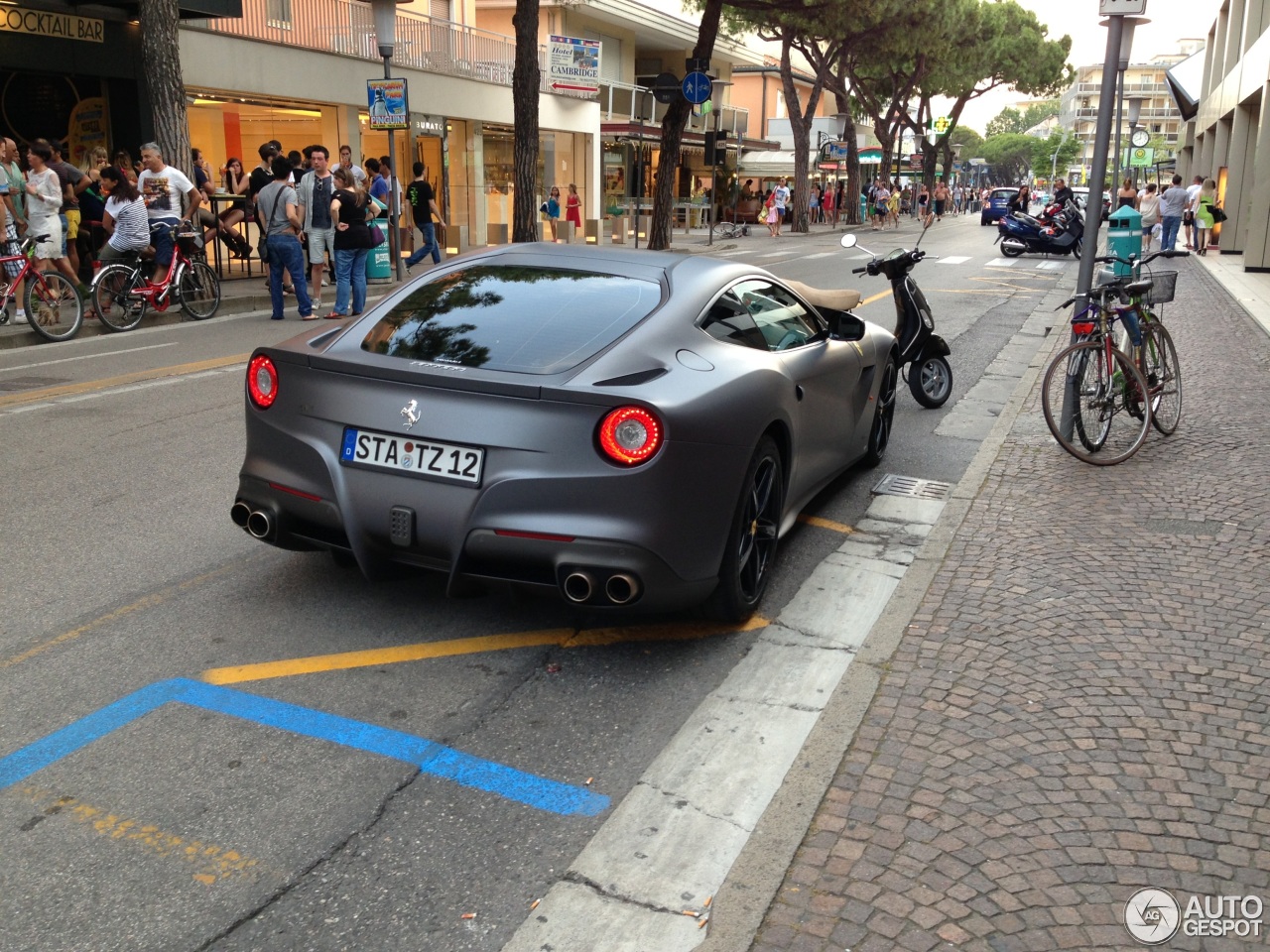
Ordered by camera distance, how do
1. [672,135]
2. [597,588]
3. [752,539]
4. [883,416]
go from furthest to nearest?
[672,135] → [883,416] → [752,539] → [597,588]

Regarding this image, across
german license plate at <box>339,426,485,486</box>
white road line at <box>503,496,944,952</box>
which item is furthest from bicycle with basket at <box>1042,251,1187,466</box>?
german license plate at <box>339,426,485,486</box>

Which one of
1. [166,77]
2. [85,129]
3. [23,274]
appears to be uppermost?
[166,77]

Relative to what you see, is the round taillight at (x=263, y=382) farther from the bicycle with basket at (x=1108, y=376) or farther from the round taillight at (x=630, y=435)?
the bicycle with basket at (x=1108, y=376)

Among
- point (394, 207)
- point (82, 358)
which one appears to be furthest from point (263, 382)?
point (394, 207)

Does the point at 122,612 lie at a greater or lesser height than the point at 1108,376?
lesser

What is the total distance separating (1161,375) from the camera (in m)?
7.92

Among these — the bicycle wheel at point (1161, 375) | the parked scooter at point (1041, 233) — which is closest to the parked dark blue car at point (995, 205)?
the parked scooter at point (1041, 233)

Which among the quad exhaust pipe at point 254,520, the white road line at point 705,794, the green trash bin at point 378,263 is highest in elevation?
the green trash bin at point 378,263

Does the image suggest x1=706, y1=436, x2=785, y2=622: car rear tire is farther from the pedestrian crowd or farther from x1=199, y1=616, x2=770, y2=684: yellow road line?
the pedestrian crowd

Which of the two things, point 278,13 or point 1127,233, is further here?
point 278,13

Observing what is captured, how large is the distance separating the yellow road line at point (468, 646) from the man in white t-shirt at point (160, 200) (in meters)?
11.3

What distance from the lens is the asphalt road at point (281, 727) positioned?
2881 mm

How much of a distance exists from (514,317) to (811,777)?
7.02 ft

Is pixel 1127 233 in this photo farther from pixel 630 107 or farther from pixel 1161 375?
pixel 630 107
